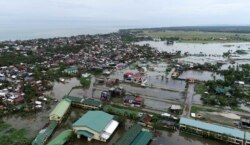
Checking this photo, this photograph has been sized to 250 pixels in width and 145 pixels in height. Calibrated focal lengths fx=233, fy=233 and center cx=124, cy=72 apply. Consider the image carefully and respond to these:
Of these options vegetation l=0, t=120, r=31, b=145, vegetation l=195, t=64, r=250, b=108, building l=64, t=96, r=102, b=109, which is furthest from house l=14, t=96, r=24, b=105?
vegetation l=195, t=64, r=250, b=108

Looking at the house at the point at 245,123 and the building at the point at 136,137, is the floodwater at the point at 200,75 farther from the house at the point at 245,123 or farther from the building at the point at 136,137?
the building at the point at 136,137

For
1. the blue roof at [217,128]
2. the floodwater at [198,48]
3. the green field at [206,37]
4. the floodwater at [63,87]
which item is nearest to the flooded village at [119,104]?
the blue roof at [217,128]

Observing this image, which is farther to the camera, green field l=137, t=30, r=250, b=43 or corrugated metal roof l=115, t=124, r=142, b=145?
green field l=137, t=30, r=250, b=43

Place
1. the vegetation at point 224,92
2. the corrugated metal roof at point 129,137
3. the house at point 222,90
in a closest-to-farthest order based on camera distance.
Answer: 1. the corrugated metal roof at point 129,137
2. the vegetation at point 224,92
3. the house at point 222,90

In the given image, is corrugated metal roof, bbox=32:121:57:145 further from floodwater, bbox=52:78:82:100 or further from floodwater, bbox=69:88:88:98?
floodwater, bbox=69:88:88:98

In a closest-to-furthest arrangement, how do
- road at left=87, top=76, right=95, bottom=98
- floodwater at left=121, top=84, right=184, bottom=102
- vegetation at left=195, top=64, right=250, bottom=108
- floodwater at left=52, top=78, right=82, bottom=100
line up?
vegetation at left=195, top=64, right=250, bottom=108 → floodwater at left=121, top=84, right=184, bottom=102 → road at left=87, top=76, right=95, bottom=98 → floodwater at left=52, top=78, right=82, bottom=100

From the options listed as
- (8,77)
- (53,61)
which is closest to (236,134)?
(8,77)

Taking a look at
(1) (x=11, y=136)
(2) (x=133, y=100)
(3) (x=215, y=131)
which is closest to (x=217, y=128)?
(3) (x=215, y=131)

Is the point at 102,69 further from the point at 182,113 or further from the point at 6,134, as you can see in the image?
the point at 6,134
